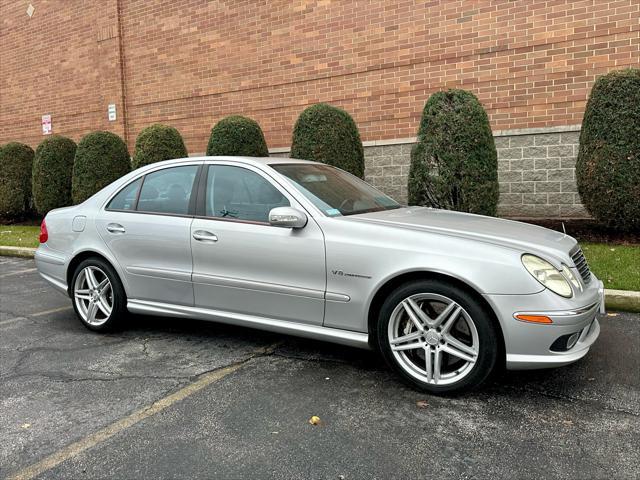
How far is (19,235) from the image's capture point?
449 inches

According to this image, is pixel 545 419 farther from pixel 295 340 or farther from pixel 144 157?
pixel 144 157

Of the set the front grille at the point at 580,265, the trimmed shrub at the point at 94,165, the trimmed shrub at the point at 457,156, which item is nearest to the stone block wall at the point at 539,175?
the trimmed shrub at the point at 457,156

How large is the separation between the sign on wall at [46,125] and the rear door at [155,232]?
40.2 feet

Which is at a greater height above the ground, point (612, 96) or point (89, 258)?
point (612, 96)

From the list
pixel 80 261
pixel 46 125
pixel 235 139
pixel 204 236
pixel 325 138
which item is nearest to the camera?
pixel 204 236

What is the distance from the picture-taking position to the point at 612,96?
6938 millimetres

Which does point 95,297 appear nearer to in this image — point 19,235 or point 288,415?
point 288,415

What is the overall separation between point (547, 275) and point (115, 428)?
257 centimetres

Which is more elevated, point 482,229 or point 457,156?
point 457,156

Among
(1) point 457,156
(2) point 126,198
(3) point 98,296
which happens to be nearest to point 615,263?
(1) point 457,156

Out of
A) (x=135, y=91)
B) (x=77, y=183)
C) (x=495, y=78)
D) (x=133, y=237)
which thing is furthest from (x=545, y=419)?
(x=135, y=91)

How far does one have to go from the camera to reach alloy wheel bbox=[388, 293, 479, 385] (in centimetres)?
327

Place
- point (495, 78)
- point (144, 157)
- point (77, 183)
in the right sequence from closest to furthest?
point (495, 78) < point (144, 157) < point (77, 183)

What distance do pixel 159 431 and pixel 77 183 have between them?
9725mm
